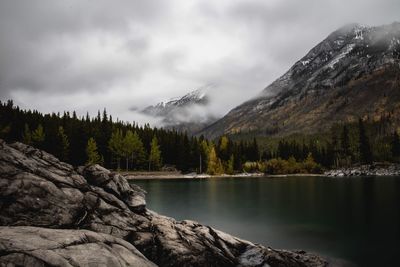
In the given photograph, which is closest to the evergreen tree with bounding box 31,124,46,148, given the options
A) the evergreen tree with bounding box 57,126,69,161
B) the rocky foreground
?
the evergreen tree with bounding box 57,126,69,161

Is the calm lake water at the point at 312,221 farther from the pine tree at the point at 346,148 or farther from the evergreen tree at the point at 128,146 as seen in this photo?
the pine tree at the point at 346,148

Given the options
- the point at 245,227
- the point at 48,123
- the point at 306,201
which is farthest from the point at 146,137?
the point at 245,227

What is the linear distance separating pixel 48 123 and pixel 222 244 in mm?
134386

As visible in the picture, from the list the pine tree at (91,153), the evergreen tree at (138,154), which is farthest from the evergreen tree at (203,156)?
the pine tree at (91,153)

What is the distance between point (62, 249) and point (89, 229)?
19.3 ft

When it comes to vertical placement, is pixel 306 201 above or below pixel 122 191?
below

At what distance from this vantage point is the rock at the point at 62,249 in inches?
471

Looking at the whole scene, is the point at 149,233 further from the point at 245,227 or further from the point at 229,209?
the point at 229,209

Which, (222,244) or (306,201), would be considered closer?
(222,244)

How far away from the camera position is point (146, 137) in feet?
520

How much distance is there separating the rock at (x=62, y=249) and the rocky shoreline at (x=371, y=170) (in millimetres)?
152260

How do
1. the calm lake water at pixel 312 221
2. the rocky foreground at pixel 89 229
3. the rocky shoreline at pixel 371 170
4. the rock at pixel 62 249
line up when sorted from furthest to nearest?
the rocky shoreline at pixel 371 170 → the calm lake water at pixel 312 221 → the rocky foreground at pixel 89 229 → the rock at pixel 62 249

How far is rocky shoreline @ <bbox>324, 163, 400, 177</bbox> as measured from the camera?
152 meters

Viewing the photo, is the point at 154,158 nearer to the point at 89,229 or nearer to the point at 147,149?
the point at 147,149
